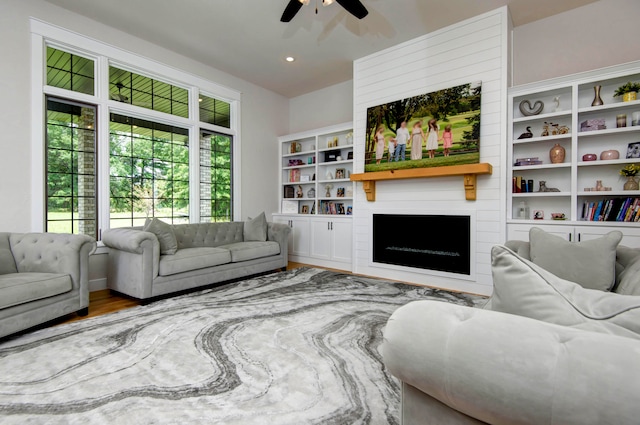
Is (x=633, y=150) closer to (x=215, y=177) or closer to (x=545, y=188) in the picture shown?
(x=545, y=188)

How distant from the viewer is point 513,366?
0.65m

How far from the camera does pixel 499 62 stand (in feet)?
12.3

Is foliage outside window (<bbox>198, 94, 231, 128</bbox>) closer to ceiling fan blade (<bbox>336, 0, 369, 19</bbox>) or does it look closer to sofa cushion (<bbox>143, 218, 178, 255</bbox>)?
sofa cushion (<bbox>143, 218, 178, 255</bbox>)

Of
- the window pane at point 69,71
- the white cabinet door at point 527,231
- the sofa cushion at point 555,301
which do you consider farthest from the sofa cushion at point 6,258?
the white cabinet door at point 527,231

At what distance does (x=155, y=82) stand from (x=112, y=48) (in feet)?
2.14

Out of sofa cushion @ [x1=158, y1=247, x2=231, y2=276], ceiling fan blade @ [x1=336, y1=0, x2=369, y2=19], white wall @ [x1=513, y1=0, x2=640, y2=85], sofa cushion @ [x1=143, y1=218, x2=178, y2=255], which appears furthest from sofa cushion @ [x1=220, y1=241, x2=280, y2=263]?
white wall @ [x1=513, y1=0, x2=640, y2=85]

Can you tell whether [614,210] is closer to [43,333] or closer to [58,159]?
[43,333]

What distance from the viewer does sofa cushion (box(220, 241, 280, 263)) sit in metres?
4.25

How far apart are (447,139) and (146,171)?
419cm

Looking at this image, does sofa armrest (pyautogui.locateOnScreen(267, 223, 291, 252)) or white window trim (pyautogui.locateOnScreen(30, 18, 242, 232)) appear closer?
white window trim (pyautogui.locateOnScreen(30, 18, 242, 232))

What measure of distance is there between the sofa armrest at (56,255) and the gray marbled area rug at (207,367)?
434mm

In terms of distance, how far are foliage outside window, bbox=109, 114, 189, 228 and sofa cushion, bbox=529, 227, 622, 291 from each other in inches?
181

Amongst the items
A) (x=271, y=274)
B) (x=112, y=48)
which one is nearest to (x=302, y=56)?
(x=112, y=48)

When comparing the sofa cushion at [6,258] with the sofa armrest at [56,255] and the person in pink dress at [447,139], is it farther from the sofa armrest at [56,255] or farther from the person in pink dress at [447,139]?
the person in pink dress at [447,139]
